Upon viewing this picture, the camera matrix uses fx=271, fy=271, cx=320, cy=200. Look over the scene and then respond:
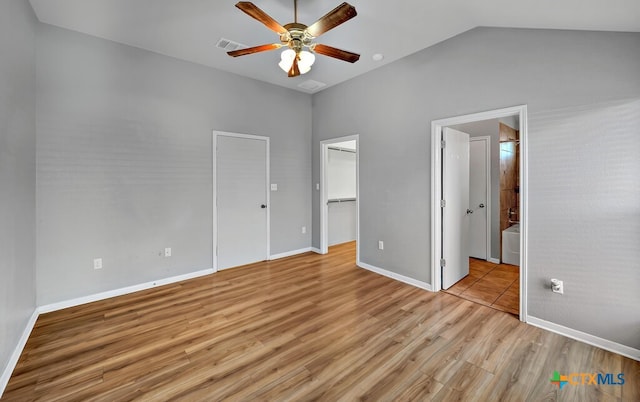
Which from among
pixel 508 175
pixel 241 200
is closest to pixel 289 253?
pixel 241 200

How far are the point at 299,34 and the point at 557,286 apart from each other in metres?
3.11

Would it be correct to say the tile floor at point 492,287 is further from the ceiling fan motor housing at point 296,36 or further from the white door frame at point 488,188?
the ceiling fan motor housing at point 296,36

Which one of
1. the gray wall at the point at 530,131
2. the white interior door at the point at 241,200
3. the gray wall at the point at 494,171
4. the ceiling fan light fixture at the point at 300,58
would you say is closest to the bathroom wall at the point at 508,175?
the gray wall at the point at 494,171

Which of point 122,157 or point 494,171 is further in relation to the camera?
point 494,171

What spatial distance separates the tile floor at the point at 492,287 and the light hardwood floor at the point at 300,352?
193 millimetres

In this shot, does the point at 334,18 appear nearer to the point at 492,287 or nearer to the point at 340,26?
the point at 340,26

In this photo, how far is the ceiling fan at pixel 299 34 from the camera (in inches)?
76.7

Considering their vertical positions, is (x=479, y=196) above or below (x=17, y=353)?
above

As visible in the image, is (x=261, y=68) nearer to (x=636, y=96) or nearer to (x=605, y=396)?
(x=636, y=96)

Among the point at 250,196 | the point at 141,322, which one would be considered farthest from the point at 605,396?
the point at 250,196

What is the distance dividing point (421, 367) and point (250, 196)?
330 cm

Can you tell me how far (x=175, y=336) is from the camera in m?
2.36

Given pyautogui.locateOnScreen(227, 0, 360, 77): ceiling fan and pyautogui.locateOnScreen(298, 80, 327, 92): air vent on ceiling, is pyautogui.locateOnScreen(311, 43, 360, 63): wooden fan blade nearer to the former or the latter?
pyautogui.locateOnScreen(227, 0, 360, 77): ceiling fan

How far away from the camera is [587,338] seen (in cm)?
223
